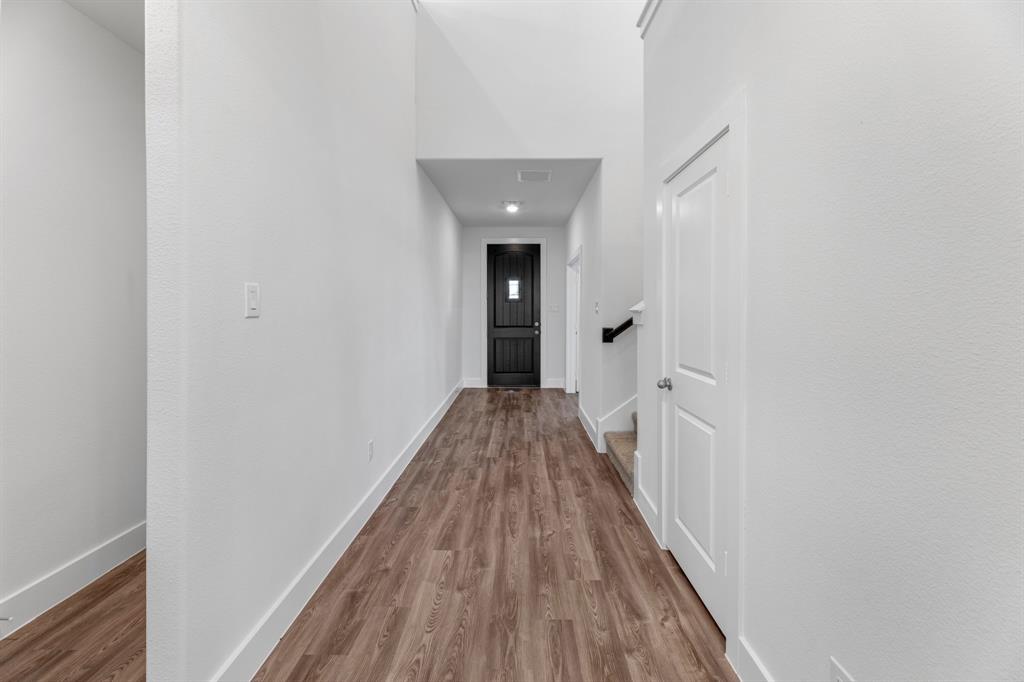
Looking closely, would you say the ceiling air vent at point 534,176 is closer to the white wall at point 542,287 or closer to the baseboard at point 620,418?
the baseboard at point 620,418

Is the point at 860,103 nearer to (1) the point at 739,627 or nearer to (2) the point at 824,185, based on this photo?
(2) the point at 824,185

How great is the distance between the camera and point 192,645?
4.14 ft

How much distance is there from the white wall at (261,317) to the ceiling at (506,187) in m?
1.38

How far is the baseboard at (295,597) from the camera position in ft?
4.83

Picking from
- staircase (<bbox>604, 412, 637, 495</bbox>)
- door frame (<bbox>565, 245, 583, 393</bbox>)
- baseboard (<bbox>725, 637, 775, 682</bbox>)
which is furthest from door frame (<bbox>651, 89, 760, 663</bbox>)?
door frame (<bbox>565, 245, 583, 393</bbox>)

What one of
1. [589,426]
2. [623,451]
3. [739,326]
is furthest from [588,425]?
[739,326]

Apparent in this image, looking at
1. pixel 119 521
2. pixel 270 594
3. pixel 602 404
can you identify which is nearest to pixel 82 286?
pixel 119 521

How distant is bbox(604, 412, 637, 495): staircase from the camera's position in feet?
10.4

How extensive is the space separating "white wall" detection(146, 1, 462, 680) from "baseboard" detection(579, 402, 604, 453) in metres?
2.00

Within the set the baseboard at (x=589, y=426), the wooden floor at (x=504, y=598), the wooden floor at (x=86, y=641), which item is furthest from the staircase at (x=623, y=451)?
the wooden floor at (x=86, y=641)

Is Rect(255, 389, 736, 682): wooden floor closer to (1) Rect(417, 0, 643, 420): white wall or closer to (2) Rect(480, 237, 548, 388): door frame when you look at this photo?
(1) Rect(417, 0, 643, 420): white wall

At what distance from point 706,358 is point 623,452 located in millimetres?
1746

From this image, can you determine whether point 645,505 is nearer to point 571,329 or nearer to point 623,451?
point 623,451

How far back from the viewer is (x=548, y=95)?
3916mm
